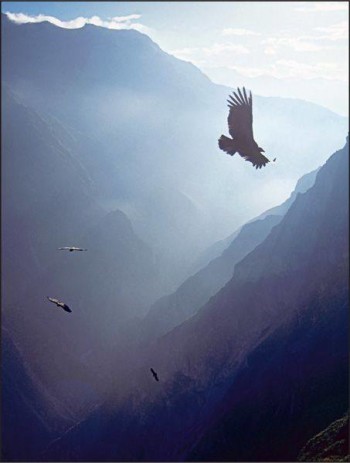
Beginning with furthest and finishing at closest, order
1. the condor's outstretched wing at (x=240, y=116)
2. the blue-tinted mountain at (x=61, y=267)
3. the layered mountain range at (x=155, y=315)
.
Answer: the blue-tinted mountain at (x=61, y=267) → the layered mountain range at (x=155, y=315) → the condor's outstretched wing at (x=240, y=116)

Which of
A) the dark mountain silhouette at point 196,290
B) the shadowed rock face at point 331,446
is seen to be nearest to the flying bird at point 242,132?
the shadowed rock face at point 331,446

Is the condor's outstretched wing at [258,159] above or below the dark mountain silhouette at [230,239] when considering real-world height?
above

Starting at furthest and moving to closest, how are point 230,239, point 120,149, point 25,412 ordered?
point 120,149, point 230,239, point 25,412

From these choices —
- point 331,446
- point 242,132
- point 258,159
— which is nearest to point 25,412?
point 331,446

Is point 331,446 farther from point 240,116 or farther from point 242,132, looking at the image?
point 240,116

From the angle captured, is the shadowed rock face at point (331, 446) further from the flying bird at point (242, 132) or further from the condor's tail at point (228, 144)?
the condor's tail at point (228, 144)

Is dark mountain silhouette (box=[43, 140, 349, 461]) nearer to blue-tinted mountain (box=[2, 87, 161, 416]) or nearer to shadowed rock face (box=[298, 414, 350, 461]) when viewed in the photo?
shadowed rock face (box=[298, 414, 350, 461])
